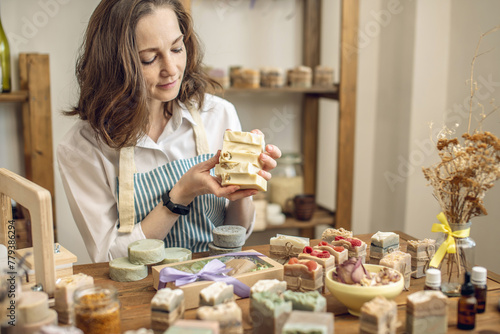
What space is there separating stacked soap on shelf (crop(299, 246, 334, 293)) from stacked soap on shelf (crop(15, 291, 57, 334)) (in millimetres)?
696

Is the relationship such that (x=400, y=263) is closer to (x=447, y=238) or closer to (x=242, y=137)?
(x=447, y=238)

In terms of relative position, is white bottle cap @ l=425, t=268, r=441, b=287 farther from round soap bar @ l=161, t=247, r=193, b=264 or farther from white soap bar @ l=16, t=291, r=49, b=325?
white soap bar @ l=16, t=291, r=49, b=325

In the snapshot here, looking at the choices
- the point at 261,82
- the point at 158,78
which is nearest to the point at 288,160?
the point at 261,82

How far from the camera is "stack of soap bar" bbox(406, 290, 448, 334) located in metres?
1.23

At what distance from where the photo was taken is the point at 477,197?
1.42 meters

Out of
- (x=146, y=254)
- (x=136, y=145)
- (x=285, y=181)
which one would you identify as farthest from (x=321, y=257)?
(x=285, y=181)

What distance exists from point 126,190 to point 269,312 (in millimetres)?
987

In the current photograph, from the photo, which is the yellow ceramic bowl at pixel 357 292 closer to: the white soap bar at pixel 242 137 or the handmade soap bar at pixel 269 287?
the handmade soap bar at pixel 269 287

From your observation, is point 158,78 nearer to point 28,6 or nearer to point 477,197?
point 477,197

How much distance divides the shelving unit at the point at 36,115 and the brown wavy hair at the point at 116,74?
2.90 ft

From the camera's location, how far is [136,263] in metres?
1.63

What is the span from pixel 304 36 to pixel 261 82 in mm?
581

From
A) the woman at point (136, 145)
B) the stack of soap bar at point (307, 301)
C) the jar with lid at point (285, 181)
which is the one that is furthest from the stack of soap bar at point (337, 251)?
the jar with lid at point (285, 181)

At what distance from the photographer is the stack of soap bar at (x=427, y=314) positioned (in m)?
1.23
